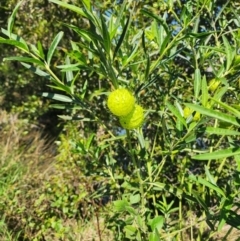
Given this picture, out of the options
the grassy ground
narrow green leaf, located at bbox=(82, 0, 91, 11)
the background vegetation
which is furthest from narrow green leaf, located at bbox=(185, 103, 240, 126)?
the grassy ground

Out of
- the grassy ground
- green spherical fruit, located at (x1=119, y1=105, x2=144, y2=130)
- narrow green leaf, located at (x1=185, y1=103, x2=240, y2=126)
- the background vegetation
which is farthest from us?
the grassy ground

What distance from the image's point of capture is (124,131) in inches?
78.6

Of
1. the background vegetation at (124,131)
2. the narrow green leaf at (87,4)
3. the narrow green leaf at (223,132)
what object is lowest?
the background vegetation at (124,131)

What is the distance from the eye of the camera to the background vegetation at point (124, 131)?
1015 mm

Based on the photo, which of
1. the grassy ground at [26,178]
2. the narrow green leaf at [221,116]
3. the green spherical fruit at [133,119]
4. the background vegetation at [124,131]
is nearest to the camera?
the narrow green leaf at [221,116]

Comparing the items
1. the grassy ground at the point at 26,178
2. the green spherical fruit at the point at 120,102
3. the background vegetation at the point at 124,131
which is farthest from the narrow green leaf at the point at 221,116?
the grassy ground at the point at 26,178

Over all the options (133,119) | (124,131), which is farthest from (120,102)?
(124,131)

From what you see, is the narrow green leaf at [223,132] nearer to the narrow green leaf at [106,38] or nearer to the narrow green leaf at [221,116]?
the narrow green leaf at [221,116]

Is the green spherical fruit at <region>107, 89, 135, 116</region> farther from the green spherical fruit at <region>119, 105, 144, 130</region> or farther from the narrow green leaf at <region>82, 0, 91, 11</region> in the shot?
the narrow green leaf at <region>82, 0, 91, 11</region>

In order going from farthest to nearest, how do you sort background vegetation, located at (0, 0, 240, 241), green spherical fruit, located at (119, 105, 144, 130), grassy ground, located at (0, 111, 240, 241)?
grassy ground, located at (0, 111, 240, 241) → background vegetation, located at (0, 0, 240, 241) → green spherical fruit, located at (119, 105, 144, 130)

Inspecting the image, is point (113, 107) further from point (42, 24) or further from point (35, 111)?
point (35, 111)

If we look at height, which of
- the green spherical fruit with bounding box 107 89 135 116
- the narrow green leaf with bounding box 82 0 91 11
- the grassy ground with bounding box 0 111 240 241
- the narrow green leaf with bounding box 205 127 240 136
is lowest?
the grassy ground with bounding box 0 111 240 241

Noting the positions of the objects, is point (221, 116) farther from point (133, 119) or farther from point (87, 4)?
point (87, 4)

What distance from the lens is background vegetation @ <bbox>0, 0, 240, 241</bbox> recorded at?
1015 mm
